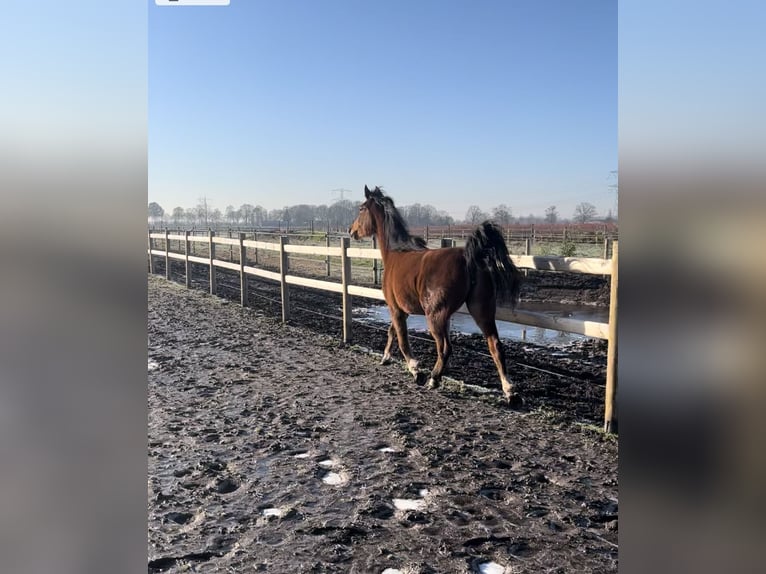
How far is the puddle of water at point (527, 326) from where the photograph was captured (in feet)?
5.48

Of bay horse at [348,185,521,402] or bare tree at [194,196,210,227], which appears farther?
bay horse at [348,185,521,402]

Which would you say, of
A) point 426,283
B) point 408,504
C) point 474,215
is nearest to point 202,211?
point 474,215

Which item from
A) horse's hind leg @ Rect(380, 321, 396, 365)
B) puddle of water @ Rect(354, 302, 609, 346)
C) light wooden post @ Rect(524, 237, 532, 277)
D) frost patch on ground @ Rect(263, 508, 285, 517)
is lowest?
frost patch on ground @ Rect(263, 508, 285, 517)

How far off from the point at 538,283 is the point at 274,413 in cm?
97

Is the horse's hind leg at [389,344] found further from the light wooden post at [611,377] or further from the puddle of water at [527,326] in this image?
the light wooden post at [611,377]

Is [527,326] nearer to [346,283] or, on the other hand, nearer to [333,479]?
[346,283]

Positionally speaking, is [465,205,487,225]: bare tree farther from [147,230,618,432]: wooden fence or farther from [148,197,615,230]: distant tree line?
[147,230,618,432]: wooden fence

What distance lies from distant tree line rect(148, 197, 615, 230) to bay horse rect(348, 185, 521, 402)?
0.11 m

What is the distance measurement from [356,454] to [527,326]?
2.43ft

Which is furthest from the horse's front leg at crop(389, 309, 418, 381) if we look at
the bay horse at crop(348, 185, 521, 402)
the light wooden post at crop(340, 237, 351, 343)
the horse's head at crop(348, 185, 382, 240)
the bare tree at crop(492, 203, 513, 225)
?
the bare tree at crop(492, 203, 513, 225)

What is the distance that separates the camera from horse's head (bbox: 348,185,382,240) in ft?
4.66

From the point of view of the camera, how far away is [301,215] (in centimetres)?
137
